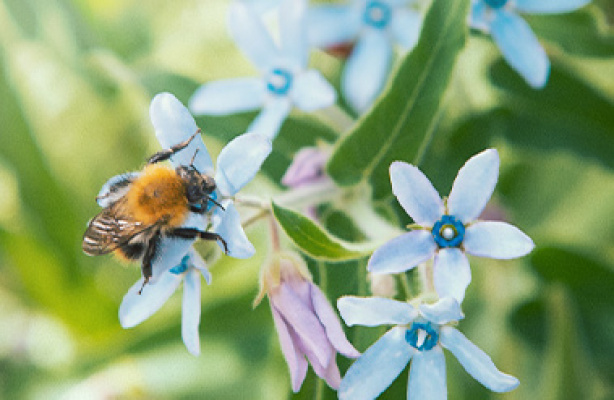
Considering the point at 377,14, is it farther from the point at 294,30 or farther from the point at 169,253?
the point at 169,253

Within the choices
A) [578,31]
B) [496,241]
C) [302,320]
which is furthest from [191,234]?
[578,31]

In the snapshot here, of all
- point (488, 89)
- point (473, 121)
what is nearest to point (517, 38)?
point (473, 121)

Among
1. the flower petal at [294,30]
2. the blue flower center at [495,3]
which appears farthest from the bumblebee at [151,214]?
the blue flower center at [495,3]

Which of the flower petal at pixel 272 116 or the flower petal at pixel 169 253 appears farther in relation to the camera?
the flower petal at pixel 272 116

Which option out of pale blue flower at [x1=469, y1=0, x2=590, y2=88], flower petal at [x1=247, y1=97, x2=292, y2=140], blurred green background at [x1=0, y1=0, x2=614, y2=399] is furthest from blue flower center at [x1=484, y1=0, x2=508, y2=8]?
flower petal at [x1=247, y1=97, x2=292, y2=140]

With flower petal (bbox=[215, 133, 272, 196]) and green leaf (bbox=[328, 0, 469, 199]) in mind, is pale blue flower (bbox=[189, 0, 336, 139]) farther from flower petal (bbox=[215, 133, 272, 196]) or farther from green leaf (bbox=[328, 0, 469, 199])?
flower petal (bbox=[215, 133, 272, 196])

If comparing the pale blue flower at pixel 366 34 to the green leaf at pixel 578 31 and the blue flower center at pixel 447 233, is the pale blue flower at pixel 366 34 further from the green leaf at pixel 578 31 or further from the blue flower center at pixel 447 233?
the blue flower center at pixel 447 233

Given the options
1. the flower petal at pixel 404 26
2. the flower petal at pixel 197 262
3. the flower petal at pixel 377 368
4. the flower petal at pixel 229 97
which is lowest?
the flower petal at pixel 377 368

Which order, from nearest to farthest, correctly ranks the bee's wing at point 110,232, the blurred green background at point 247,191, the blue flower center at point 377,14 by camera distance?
the bee's wing at point 110,232 → the blue flower center at point 377,14 → the blurred green background at point 247,191
